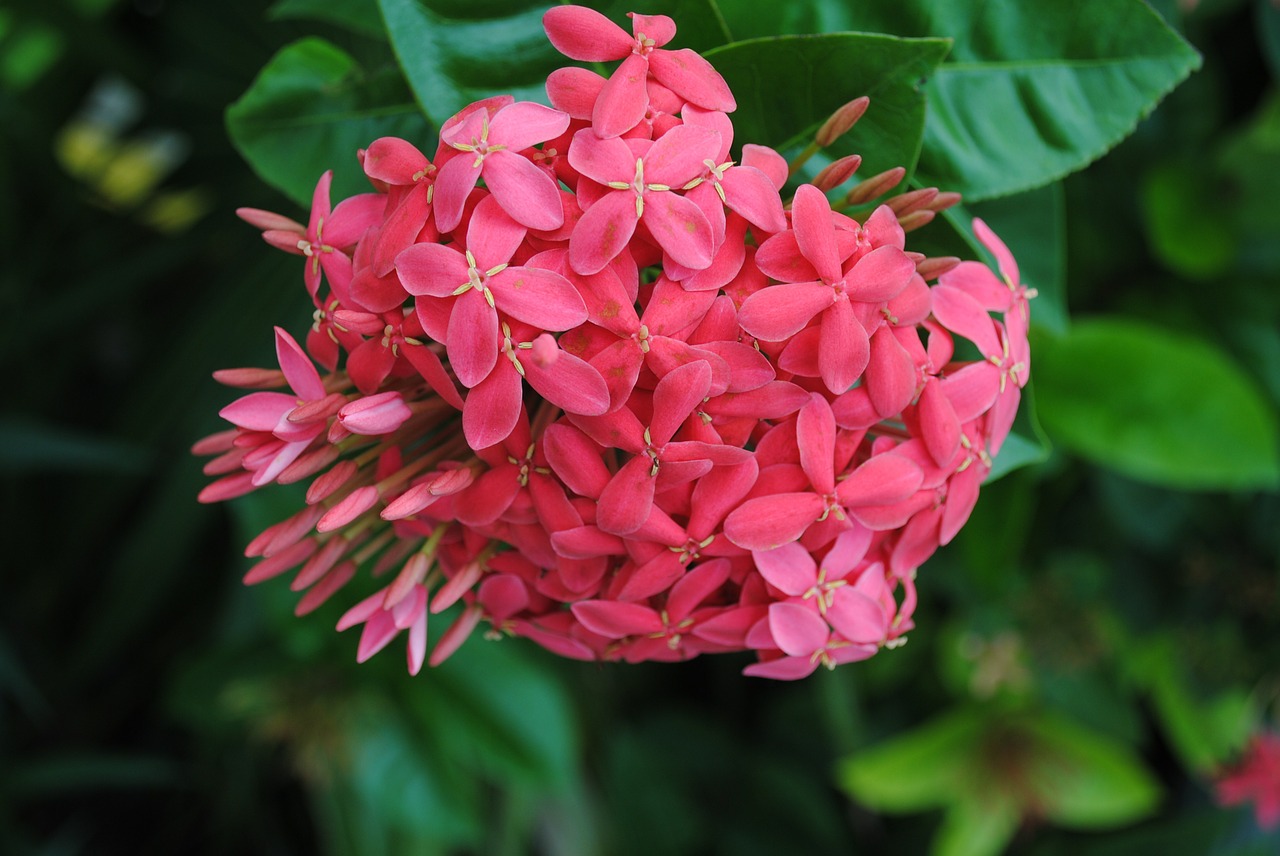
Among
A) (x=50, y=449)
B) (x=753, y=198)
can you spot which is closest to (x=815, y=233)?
(x=753, y=198)

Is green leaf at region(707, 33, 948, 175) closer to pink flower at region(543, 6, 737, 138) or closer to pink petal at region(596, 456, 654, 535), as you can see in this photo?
pink flower at region(543, 6, 737, 138)

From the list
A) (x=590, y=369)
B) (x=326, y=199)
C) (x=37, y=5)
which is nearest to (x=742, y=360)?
(x=590, y=369)

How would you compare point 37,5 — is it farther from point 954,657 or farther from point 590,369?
point 954,657

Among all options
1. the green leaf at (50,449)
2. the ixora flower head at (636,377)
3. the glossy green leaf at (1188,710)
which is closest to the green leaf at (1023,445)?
the ixora flower head at (636,377)

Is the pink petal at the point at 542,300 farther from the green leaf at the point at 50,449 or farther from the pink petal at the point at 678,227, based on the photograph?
the green leaf at the point at 50,449

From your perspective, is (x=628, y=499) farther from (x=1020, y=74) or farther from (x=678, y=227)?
(x=1020, y=74)
